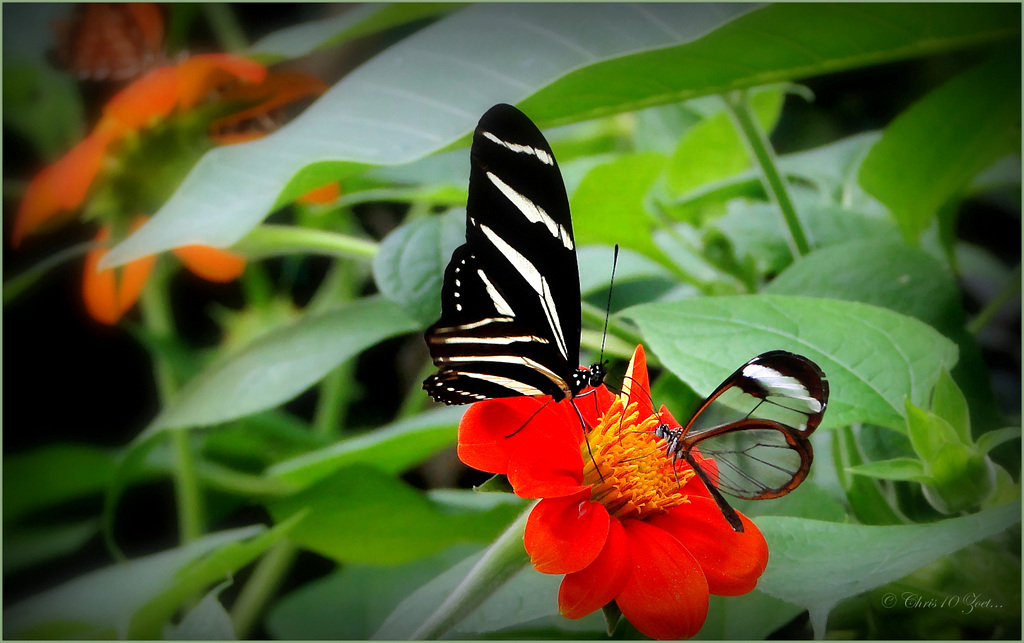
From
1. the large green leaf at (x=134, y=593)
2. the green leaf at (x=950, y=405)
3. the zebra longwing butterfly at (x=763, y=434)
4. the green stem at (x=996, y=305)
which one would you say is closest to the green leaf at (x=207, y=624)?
the large green leaf at (x=134, y=593)

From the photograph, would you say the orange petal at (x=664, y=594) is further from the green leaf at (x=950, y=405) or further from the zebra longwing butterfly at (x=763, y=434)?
the green leaf at (x=950, y=405)

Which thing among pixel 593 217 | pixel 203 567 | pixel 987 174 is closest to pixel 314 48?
pixel 593 217

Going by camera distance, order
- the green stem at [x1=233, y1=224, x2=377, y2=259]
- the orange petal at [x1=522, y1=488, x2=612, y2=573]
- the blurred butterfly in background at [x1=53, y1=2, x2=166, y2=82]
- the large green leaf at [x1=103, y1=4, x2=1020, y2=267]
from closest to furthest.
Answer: the orange petal at [x1=522, y1=488, x2=612, y2=573], the large green leaf at [x1=103, y1=4, x2=1020, y2=267], the green stem at [x1=233, y1=224, x2=377, y2=259], the blurred butterfly in background at [x1=53, y1=2, x2=166, y2=82]

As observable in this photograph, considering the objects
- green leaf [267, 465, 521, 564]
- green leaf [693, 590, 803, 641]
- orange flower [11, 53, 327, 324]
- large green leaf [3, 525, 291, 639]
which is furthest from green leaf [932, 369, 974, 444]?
orange flower [11, 53, 327, 324]

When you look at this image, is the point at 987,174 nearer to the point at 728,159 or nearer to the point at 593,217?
the point at 728,159

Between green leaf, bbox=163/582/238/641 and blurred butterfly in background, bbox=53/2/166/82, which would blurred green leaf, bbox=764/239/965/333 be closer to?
green leaf, bbox=163/582/238/641

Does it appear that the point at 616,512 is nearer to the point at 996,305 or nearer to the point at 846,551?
the point at 846,551
